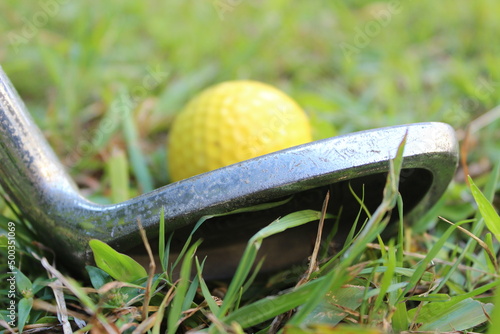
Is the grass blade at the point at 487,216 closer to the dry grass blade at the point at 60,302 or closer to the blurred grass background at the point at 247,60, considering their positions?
the blurred grass background at the point at 247,60

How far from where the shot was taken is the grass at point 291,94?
1.21 meters

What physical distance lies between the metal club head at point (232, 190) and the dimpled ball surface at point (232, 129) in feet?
1.54

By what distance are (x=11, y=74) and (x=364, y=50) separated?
2346 mm

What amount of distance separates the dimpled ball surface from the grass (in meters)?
0.27

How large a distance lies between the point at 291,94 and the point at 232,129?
1018 millimetres

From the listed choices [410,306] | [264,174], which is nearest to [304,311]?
[264,174]

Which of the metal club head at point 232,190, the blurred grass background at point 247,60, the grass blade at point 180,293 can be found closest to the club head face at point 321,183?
the metal club head at point 232,190

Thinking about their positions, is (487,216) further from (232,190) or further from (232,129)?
(232,129)

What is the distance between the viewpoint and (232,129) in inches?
75.1

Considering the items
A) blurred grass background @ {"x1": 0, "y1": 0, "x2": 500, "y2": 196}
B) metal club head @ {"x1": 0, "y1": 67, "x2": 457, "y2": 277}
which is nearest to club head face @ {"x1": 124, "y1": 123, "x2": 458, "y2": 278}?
metal club head @ {"x1": 0, "y1": 67, "x2": 457, "y2": 277}

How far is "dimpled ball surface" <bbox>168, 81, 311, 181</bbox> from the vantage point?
6.15 ft

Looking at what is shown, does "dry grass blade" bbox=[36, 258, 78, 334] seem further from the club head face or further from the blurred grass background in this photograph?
the blurred grass background

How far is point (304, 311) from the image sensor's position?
1061 millimetres

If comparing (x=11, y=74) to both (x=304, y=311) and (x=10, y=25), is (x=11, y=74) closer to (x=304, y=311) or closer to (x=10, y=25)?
(x=10, y=25)
